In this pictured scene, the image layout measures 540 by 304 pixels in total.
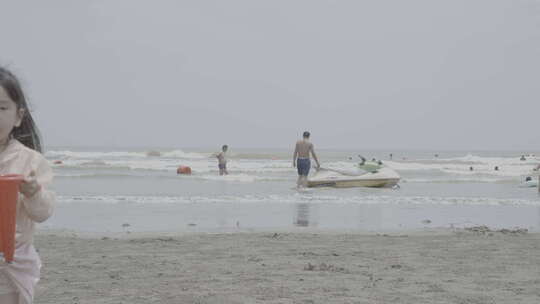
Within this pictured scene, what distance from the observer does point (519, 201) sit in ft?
47.4

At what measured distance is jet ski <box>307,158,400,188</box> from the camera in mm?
18328

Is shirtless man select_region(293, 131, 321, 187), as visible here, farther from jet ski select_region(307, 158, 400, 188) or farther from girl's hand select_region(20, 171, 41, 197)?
girl's hand select_region(20, 171, 41, 197)

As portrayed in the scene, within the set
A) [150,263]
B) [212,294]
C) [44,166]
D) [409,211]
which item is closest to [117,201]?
[409,211]

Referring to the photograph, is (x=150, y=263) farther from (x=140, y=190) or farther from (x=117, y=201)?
(x=140, y=190)

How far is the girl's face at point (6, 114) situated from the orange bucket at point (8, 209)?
38 cm

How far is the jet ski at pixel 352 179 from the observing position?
60.1ft

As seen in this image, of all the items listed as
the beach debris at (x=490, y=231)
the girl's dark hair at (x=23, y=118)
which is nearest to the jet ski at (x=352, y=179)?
the beach debris at (x=490, y=231)

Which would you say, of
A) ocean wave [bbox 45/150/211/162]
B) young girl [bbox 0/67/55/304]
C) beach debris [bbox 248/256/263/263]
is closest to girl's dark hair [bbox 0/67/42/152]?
young girl [bbox 0/67/55/304]

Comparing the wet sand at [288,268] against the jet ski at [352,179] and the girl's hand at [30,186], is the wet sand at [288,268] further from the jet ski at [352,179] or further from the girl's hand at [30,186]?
the jet ski at [352,179]

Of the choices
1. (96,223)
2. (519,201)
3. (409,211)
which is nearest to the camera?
(96,223)

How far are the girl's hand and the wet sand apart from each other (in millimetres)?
2426

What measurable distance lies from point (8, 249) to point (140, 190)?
14579mm

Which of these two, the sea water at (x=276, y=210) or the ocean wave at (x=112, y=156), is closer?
the sea water at (x=276, y=210)

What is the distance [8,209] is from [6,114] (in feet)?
1.64
